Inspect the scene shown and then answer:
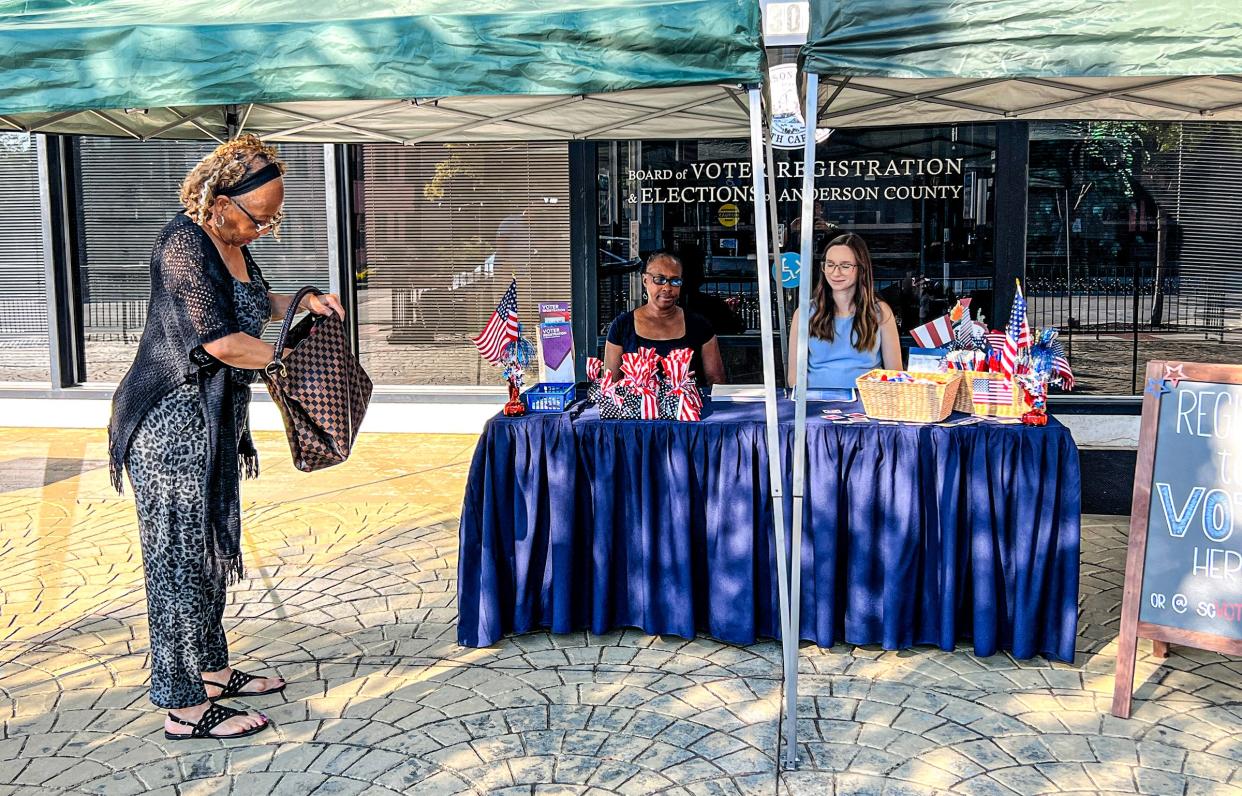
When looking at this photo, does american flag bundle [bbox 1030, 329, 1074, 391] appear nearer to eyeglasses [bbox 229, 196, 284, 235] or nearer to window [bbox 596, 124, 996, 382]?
eyeglasses [bbox 229, 196, 284, 235]

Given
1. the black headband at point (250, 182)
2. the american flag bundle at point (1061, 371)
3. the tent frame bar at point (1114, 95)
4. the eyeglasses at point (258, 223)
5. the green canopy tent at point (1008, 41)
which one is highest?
the tent frame bar at point (1114, 95)

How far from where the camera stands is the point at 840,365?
5293 millimetres

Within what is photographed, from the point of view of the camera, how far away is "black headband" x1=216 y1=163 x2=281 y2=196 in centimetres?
358

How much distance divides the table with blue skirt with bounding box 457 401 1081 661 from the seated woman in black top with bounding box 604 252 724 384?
39.6 inches

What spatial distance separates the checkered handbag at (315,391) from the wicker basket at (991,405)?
7.76ft

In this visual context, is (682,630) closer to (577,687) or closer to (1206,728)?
(577,687)

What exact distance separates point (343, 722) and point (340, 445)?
3.14ft

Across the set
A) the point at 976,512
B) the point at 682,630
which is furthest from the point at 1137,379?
the point at 682,630

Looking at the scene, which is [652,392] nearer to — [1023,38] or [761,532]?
[761,532]

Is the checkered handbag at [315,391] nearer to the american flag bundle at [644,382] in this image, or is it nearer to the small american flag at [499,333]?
the small american flag at [499,333]

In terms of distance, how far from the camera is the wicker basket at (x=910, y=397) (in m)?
4.20

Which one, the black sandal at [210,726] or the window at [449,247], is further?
the window at [449,247]

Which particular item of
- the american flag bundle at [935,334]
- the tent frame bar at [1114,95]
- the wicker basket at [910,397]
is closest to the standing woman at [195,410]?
the wicker basket at [910,397]

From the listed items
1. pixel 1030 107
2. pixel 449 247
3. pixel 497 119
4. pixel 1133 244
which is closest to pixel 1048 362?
pixel 1030 107
